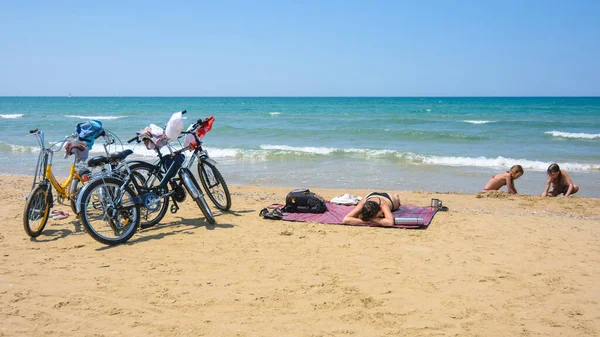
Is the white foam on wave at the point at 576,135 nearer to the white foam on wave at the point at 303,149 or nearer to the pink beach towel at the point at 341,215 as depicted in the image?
the white foam on wave at the point at 303,149

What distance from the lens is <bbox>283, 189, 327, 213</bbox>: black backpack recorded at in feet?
23.8

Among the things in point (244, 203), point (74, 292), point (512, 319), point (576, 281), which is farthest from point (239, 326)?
point (244, 203)

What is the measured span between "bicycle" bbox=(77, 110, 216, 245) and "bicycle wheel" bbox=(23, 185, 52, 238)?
1.79 feet

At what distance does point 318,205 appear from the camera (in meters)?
7.25

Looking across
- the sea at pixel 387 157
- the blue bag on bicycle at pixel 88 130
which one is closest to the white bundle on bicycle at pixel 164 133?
the sea at pixel 387 157

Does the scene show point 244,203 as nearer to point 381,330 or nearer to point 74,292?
point 74,292

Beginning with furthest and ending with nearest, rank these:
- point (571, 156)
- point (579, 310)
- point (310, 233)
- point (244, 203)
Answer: point (571, 156) < point (244, 203) < point (310, 233) < point (579, 310)

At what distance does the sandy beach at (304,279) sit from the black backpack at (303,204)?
0.64 m

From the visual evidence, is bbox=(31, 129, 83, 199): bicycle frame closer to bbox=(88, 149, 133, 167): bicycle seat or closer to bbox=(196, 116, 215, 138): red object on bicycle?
bbox=(88, 149, 133, 167): bicycle seat

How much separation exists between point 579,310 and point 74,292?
4.19 m

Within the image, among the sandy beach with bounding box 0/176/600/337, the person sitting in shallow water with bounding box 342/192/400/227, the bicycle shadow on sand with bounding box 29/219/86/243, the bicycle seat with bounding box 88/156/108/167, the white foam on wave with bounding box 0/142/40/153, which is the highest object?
the bicycle seat with bounding box 88/156/108/167

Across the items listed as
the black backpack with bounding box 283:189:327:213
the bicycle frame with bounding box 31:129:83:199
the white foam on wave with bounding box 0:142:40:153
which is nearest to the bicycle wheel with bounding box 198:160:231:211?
the black backpack with bounding box 283:189:327:213

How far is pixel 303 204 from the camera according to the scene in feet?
24.0

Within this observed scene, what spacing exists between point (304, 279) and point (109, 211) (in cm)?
252
